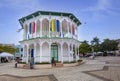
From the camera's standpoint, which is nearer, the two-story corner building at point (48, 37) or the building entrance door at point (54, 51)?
the two-story corner building at point (48, 37)

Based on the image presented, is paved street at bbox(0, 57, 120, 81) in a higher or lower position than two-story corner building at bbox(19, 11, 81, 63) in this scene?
lower

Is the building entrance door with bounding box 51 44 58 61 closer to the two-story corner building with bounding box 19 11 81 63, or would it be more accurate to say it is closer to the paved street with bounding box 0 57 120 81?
the two-story corner building with bounding box 19 11 81 63

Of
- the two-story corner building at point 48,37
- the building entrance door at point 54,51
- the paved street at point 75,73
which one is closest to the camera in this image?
the paved street at point 75,73

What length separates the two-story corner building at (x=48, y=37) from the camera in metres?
26.0

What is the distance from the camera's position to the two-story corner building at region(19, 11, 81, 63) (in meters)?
26.0

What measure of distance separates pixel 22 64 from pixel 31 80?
14.0 metres

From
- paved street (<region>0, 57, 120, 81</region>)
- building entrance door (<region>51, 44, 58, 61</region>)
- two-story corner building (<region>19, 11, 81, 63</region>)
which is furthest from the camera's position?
building entrance door (<region>51, 44, 58, 61</region>)

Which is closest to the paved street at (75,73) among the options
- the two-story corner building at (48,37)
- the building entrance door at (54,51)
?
the two-story corner building at (48,37)

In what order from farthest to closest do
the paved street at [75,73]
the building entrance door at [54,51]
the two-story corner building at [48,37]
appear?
the building entrance door at [54,51] < the two-story corner building at [48,37] < the paved street at [75,73]

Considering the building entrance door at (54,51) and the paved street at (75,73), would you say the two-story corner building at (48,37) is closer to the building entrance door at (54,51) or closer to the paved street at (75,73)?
the building entrance door at (54,51)

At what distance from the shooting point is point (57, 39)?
26.0m

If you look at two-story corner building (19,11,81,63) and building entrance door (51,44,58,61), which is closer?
two-story corner building (19,11,81,63)

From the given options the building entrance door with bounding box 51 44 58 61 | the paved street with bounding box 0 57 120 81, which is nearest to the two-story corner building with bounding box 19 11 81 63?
the building entrance door with bounding box 51 44 58 61

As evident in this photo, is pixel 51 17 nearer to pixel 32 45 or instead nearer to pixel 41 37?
pixel 41 37
